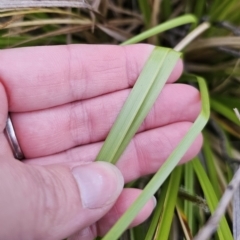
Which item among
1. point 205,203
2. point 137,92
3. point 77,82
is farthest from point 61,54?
point 205,203

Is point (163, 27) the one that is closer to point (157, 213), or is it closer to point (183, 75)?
point (183, 75)

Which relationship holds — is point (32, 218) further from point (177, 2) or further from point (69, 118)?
point (177, 2)

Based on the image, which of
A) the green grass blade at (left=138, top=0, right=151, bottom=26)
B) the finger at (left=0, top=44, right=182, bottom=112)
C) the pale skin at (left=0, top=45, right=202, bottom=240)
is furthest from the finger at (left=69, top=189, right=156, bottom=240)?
the green grass blade at (left=138, top=0, right=151, bottom=26)

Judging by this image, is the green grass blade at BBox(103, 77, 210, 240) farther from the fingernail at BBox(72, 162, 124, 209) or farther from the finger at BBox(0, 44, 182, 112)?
the finger at BBox(0, 44, 182, 112)

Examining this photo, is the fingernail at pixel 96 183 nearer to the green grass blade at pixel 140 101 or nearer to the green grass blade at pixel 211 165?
the green grass blade at pixel 140 101

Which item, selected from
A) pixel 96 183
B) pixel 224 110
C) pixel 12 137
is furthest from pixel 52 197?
pixel 224 110

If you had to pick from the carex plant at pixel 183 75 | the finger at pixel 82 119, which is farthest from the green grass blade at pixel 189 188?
the finger at pixel 82 119
